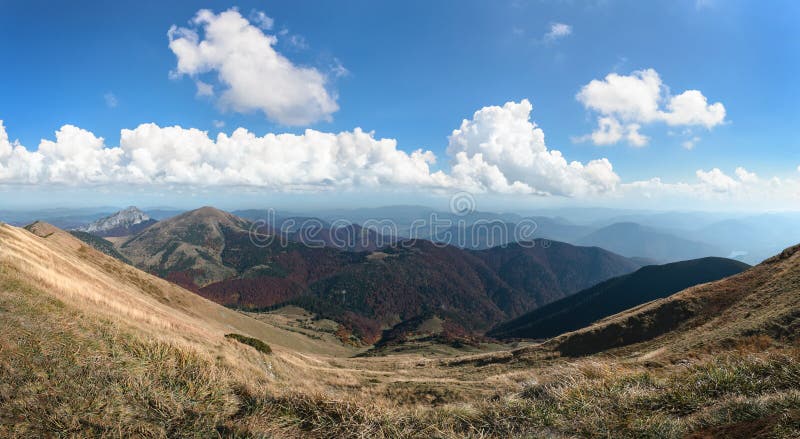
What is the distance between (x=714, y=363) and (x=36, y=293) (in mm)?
21420

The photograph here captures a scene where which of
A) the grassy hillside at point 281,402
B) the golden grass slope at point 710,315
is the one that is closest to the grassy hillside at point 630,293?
the golden grass slope at point 710,315

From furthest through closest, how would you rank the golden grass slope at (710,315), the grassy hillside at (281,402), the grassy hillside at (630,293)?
the grassy hillside at (630,293), the golden grass slope at (710,315), the grassy hillside at (281,402)

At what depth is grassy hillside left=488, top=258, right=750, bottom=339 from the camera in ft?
562

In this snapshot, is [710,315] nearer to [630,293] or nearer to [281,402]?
[281,402]

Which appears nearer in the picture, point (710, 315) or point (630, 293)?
point (710, 315)

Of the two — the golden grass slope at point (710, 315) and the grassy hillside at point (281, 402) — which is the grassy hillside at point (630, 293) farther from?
the grassy hillside at point (281, 402)

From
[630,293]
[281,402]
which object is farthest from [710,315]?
[630,293]

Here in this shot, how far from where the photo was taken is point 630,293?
185 meters

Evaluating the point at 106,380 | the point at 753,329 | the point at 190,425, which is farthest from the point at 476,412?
the point at 753,329

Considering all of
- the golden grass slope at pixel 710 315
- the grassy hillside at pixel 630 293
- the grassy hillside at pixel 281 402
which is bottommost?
the grassy hillside at pixel 630 293

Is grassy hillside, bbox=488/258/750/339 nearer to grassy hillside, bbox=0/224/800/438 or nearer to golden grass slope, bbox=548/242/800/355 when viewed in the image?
golden grass slope, bbox=548/242/800/355

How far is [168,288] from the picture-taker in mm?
62875

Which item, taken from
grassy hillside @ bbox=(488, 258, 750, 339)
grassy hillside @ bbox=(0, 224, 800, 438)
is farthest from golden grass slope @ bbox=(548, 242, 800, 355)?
grassy hillside @ bbox=(488, 258, 750, 339)

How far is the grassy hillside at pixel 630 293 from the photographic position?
562ft
